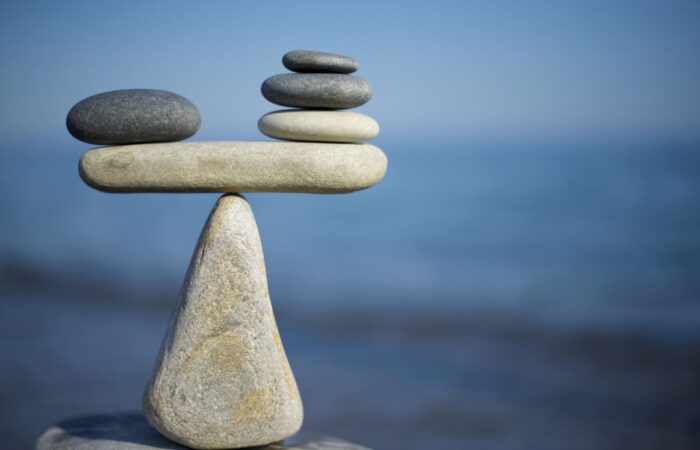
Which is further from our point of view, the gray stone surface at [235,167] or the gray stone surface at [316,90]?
the gray stone surface at [316,90]

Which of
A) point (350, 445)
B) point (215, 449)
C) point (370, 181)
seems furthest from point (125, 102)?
point (350, 445)

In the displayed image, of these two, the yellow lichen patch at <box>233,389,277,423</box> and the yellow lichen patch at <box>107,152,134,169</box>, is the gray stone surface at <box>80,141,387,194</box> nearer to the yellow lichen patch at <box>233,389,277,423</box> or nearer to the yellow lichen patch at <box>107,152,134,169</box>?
the yellow lichen patch at <box>107,152,134,169</box>

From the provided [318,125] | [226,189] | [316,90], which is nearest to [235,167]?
[226,189]

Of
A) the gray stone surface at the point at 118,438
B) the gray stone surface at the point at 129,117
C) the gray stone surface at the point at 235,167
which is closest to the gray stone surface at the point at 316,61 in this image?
the gray stone surface at the point at 235,167

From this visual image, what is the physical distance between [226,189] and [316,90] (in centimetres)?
78

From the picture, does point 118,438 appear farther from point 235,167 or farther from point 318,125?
point 318,125

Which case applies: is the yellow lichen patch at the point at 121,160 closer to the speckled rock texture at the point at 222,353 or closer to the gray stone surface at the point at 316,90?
the speckled rock texture at the point at 222,353

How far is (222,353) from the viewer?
425 centimetres

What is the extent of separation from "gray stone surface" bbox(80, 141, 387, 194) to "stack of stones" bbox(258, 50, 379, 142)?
0.30ft

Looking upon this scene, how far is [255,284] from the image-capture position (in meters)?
4.30

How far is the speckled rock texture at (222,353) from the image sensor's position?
13.9ft

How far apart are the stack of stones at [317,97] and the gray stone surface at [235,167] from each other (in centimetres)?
9

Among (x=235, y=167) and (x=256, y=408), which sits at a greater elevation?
(x=235, y=167)

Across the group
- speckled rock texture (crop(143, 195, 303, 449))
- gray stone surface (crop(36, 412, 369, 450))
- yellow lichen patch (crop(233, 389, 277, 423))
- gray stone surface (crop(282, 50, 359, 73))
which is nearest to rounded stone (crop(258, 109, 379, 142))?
Result: gray stone surface (crop(282, 50, 359, 73))
